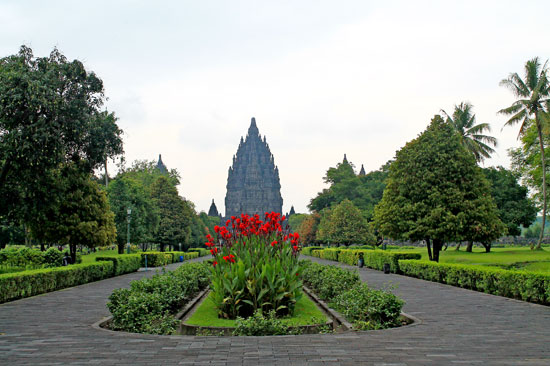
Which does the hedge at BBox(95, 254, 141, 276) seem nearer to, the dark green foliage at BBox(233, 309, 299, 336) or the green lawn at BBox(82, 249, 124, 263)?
the green lawn at BBox(82, 249, 124, 263)

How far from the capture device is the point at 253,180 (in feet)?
562

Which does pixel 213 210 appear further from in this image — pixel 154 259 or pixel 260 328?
pixel 260 328

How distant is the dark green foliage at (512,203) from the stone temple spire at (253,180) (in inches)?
4831

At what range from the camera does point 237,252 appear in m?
11.6

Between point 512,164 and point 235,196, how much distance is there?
125 metres

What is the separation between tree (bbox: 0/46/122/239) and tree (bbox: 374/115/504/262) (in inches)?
626

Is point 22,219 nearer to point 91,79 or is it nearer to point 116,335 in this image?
point 91,79

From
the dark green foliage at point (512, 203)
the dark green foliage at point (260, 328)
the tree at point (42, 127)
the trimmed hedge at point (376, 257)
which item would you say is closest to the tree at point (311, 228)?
the dark green foliage at point (512, 203)

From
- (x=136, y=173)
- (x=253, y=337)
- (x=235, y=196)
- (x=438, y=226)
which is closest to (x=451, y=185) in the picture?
(x=438, y=226)

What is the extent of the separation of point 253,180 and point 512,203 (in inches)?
4936

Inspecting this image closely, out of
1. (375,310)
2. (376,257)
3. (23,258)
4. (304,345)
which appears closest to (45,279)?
(375,310)

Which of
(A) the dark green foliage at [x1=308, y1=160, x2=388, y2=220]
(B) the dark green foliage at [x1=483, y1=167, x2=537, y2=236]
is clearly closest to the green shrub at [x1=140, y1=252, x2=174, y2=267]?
(B) the dark green foliage at [x1=483, y1=167, x2=537, y2=236]

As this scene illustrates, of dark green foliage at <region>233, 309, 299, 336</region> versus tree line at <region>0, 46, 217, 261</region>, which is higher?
tree line at <region>0, 46, 217, 261</region>

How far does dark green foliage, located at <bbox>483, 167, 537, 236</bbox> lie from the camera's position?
49.5 meters
